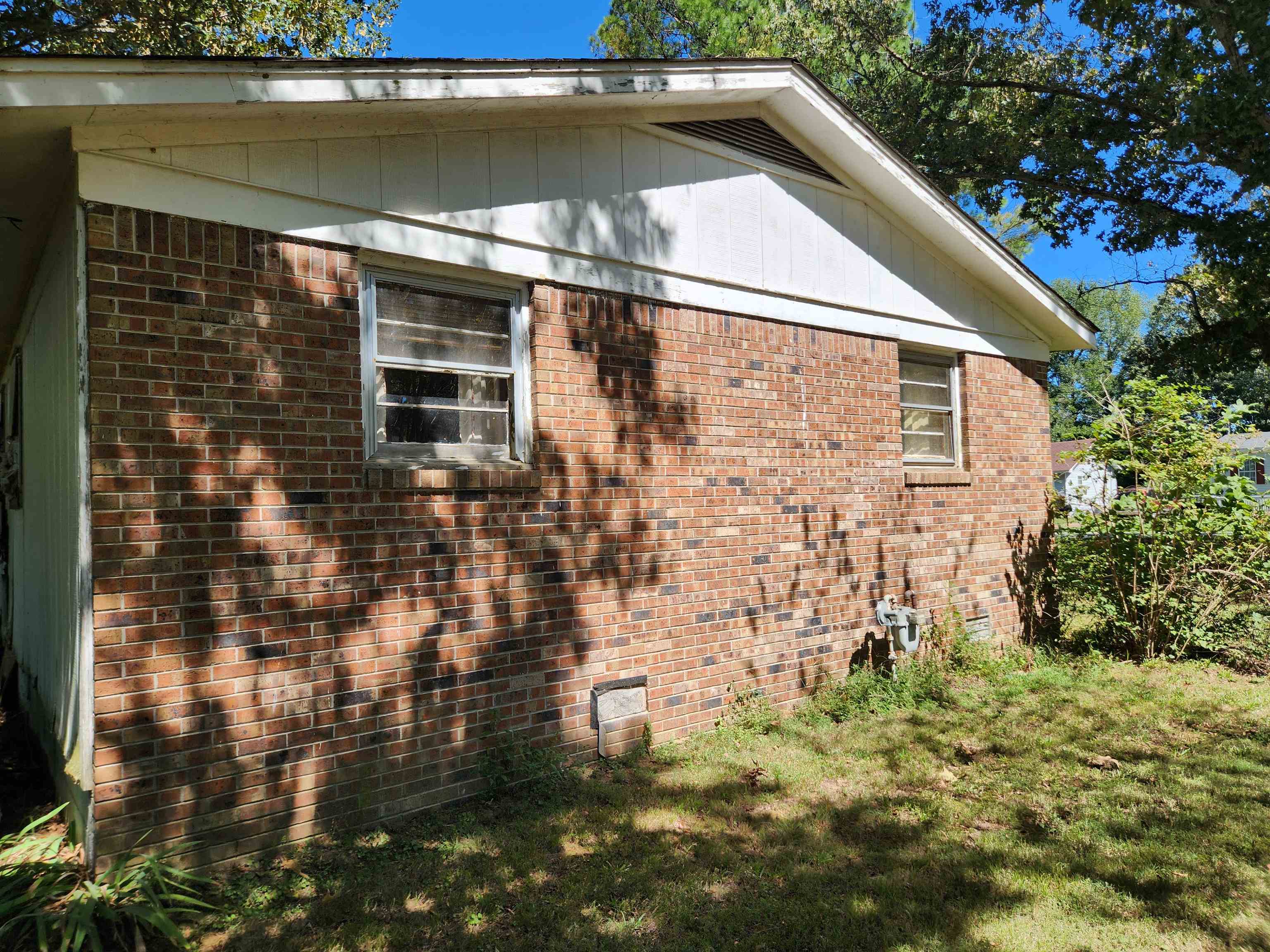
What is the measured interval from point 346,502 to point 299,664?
2.86ft

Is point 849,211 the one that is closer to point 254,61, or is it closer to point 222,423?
point 254,61

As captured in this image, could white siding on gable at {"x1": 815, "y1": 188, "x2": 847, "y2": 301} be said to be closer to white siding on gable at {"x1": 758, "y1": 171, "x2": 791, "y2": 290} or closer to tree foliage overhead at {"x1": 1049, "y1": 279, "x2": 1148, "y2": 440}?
white siding on gable at {"x1": 758, "y1": 171, "x2": 791, "y2": 290}

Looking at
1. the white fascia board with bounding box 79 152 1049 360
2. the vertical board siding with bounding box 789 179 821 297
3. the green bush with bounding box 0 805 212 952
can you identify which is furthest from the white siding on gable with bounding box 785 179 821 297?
the green bush with bounding box 0 805 212 952

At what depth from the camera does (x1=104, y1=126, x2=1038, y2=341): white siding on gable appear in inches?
178

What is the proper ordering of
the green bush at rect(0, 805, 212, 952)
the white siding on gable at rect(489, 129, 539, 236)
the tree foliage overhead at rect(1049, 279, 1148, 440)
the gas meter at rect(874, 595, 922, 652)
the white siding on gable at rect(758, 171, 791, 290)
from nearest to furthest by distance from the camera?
the green bush at rect(0, 805, 212, 952), the white siding on gable at rect(489, 129, 539, 236), the white siding on gable at rect(758, 171, 791, 290), the gas meter at rect(874, 595, 922, 652), the tree foliage overhead at rect(1049, 279, 1148, 440)

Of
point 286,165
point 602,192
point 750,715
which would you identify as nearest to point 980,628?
point 750,715

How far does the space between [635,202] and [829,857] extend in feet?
14.6

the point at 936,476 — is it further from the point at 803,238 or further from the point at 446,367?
the point at 446,367

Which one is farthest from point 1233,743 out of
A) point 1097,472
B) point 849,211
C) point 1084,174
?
point 1084,174

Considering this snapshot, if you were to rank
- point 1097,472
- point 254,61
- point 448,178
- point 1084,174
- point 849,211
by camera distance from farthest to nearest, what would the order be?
1. point 1084,174
2. point 1097,472
3. point 849,211
4. point 448,178
5. point 254,61

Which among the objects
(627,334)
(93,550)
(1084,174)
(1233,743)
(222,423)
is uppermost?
(1084,174)

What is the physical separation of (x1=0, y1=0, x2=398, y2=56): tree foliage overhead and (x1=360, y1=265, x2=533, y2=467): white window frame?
216 inches

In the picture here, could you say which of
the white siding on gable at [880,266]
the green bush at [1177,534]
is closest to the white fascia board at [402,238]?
the white siding on gable at [880,266]

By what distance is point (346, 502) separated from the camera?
14.4 feet
